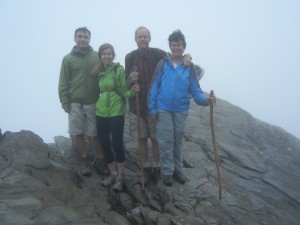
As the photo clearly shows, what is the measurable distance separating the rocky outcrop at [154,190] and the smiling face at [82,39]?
10.3ft

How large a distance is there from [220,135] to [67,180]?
249 inches

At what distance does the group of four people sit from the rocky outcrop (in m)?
0.49

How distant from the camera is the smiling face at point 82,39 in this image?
884cm

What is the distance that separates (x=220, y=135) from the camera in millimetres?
12289

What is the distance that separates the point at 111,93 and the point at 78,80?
113 centimetres

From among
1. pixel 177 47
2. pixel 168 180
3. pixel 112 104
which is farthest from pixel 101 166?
pixel 177 47

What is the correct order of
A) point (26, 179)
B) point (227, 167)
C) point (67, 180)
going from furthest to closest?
point (227, 167)
point (67, 180)
point (26, 179)

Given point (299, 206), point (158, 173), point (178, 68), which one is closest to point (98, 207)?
point (158, 173)

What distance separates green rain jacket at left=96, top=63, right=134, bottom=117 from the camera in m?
8.42

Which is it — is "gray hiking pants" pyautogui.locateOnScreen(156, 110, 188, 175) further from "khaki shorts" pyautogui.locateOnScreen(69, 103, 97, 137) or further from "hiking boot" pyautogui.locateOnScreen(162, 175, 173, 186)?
"khaki shorts" pyautogui.locateOnScreen(69, 103, 97, 137)

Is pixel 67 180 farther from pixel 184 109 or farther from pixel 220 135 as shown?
pixel 220 135

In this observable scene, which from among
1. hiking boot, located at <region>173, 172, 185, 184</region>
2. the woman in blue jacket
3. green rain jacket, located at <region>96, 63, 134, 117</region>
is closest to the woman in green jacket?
green rain jacket, located at <region>96, 63, 134, 117</region>

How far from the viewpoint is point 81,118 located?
9.02 metres

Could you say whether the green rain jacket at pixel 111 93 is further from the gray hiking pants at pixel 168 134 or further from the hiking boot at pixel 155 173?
the hiking boot at pixel 155 173
